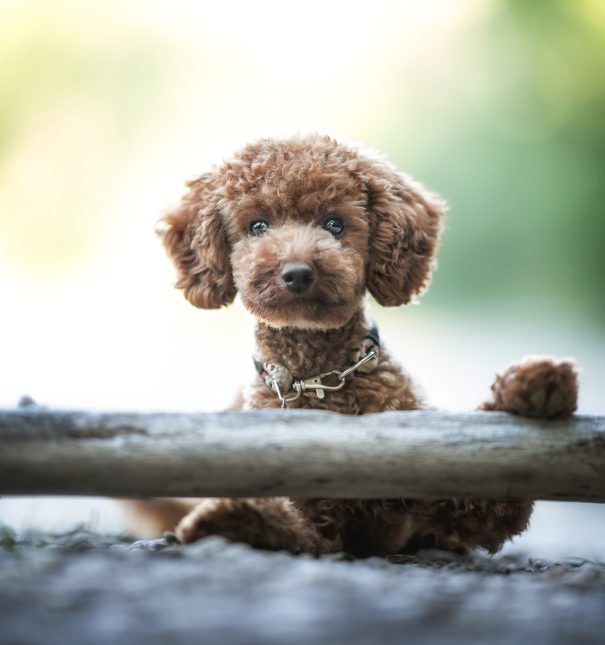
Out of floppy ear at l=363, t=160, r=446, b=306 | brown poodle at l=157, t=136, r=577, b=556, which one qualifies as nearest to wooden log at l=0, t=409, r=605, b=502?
brown poodle at l=157, t=136, r=577, b=556

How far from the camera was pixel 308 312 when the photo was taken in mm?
2475

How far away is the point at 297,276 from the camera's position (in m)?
2.43

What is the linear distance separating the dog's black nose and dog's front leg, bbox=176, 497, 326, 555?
0.68 m

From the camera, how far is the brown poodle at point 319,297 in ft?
8.13

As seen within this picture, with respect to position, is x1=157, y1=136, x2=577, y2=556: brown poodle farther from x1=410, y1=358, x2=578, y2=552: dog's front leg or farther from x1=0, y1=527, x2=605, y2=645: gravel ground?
x1=0, y1=527, x2=605, y2=645: gravel ground

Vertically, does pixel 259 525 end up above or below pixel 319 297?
below

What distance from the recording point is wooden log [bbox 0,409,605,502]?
1878 mm

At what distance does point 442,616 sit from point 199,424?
72 cm

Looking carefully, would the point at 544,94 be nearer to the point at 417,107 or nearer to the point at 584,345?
the point at 417,107

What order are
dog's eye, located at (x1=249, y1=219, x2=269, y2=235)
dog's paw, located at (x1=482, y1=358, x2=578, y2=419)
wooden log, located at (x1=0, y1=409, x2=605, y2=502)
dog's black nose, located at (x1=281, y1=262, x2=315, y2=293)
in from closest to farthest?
wooden log, located at (x1=0, y1=409, x2=605, y2=502)
dog's paw, located at (x1=482, y1=358, x2=578, y2=419)
dog's black nose, located at (x1=281, y1=262, x2=315, y2=293)
dog's eye, located at (x1=249, y1=219, x2=269, y2=235)

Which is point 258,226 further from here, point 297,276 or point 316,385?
point 316,385

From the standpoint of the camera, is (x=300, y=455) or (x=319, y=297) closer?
(x=300, y=455)

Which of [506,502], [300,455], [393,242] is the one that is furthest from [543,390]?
[393,242]

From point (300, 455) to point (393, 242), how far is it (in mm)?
1056
